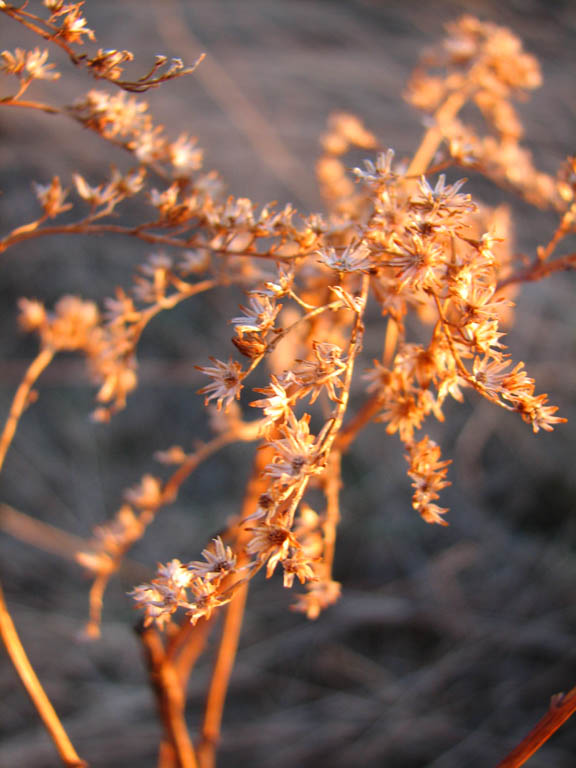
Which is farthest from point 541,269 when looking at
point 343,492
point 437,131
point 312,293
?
point 343,492

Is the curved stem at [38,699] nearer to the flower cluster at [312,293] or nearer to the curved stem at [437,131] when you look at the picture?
the flower cluster at [312,293]

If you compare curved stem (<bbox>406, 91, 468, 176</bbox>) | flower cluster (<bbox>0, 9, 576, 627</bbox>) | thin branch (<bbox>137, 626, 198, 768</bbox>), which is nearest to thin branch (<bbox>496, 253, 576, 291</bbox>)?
flower cluster (<bbox>0, 9, 576, 627</bbox>)

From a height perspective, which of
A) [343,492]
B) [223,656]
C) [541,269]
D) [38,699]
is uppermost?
[541,269]

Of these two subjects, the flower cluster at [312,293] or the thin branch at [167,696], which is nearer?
the flower cluster at [312,293]

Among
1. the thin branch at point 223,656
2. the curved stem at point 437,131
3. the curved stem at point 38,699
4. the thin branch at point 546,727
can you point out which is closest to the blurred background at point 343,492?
the thin branch at point 223,656

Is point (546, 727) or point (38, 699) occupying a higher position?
point (546, 727)

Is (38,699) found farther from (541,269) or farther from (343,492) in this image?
(343,492)

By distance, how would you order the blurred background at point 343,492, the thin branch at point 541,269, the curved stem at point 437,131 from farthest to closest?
the blurred background at point 343,492 < the curved stem at point 437,131 < the thin branch at point 541,269

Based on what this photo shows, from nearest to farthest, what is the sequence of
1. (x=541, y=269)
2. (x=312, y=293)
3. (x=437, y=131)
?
1. (x=541, y=269)
2. (x=312, y=293)
3. (x=437, y=131)

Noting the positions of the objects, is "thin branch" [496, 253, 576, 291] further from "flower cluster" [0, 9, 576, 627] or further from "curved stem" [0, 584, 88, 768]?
"curved stem" [0, 584, 88, 768]
